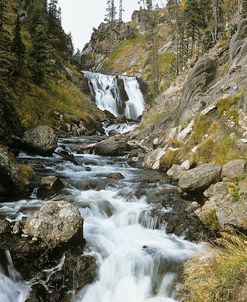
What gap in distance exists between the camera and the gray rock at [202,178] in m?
15.2

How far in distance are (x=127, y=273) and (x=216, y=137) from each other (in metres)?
10.5

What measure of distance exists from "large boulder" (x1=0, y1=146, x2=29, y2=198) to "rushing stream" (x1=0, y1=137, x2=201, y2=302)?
2.56ft

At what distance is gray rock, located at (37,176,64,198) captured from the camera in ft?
49.4

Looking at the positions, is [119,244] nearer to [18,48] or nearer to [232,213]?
[232,213]

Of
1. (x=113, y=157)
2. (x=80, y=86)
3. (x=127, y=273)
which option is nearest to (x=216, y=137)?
(x=113, y=157)

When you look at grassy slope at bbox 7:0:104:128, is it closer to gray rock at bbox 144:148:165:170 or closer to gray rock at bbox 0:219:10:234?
gray rock at bbox 144:148:165:170

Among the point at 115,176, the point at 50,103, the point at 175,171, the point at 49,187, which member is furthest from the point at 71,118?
the point at 49,187

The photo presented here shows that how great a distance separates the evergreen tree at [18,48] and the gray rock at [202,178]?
21.1 meters

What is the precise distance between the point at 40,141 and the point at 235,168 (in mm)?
12181

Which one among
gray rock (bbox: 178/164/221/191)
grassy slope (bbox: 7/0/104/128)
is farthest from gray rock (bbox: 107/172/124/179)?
grassy slope (bbox: 7/0/104/128)

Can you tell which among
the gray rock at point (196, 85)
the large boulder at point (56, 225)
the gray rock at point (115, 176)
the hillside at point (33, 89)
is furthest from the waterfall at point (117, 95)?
the large boulder at point (56, 225)

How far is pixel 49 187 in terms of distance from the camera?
1547 cm

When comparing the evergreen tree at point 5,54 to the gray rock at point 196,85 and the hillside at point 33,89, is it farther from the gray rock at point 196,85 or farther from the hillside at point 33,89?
the gray rock at point 196,85

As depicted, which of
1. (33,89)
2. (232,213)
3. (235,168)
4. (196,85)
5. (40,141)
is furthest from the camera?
(33,89)
